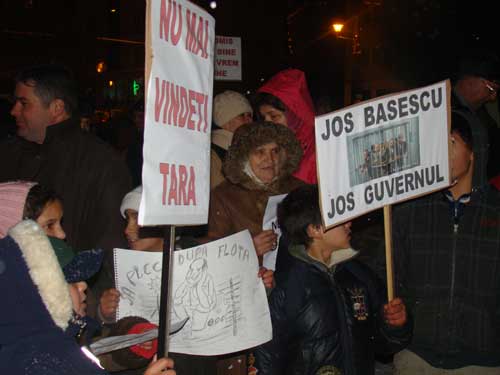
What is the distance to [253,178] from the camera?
4426 millimetres

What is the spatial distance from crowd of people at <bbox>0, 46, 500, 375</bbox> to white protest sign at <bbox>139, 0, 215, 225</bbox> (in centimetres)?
37

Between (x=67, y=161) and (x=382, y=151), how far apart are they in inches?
86.1

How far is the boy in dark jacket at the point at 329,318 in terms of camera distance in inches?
135

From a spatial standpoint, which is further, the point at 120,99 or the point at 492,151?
the point at 120,99

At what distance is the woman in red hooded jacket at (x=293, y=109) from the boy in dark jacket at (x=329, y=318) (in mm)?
1903

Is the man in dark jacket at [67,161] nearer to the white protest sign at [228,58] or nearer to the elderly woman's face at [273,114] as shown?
the elderly woman's face at [273,114]

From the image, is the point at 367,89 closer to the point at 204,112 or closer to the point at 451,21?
the point at 451,21

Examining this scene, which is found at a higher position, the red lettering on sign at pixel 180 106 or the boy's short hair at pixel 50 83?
the boy's short hair at pixel 50 83

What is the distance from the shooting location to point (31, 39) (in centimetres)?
3531

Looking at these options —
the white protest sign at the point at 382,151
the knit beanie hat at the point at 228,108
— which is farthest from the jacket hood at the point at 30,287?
the knit beanie hat at the point at 228,108

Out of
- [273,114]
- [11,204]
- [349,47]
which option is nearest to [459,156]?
[273,114]

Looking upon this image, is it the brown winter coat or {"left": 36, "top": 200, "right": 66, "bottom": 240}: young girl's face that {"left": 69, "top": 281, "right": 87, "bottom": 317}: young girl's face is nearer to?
{"left": 36, "top": 200, "right": 66, "bottom": 240}: young girl's face

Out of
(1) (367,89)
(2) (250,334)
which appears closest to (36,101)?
(2) (250,334)

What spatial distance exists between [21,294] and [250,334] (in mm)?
1558
